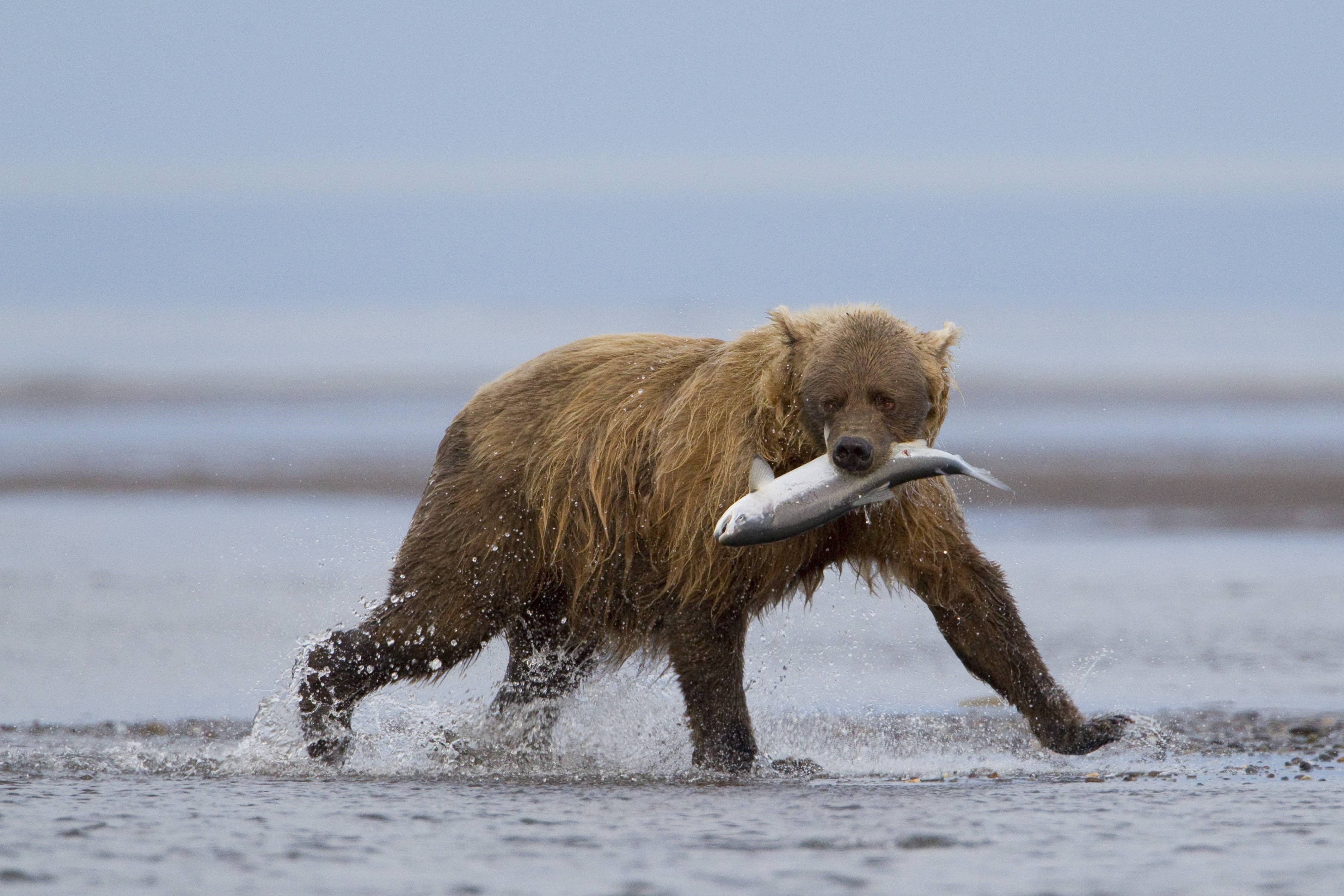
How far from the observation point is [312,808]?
5613mm

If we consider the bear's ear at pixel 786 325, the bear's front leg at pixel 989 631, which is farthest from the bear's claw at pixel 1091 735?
the bear's ear at pixel 786 325

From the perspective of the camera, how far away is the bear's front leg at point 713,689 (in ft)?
20.9

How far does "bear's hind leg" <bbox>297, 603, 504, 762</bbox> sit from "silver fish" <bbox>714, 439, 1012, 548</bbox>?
4.71 feet

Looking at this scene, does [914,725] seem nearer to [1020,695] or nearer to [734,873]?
[1020,695]

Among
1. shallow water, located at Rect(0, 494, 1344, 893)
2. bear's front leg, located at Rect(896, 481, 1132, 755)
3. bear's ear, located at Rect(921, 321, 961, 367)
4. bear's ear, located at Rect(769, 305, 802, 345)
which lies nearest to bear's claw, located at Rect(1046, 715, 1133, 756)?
bear's front leg, located at Rect(896, 481, 1132, 755)

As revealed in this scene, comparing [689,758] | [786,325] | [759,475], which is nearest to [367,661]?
[689,758]

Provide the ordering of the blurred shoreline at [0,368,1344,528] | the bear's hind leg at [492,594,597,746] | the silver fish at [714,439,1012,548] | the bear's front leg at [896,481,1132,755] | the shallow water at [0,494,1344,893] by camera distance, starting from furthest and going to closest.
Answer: the blurred shoreline at [0,368,1344,528] → the bear's hind leg at [492,594,597,746] → the bear's front leg at [896,481,1132,755] → the silver fish at [714,439,1012,548] → the shallow water at [0,494,1344,893]

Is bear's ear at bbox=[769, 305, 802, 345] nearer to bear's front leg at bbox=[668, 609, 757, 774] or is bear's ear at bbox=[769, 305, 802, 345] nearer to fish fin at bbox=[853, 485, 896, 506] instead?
fish fin at bbox=[853, 485, 896, 506]

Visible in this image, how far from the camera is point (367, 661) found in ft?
22.7

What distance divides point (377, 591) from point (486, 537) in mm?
920

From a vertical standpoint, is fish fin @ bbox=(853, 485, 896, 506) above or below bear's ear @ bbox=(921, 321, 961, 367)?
below

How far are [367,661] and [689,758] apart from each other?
1.26 metres

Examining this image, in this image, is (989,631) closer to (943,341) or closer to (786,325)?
(943,341)

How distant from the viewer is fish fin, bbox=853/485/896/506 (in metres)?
5.84
